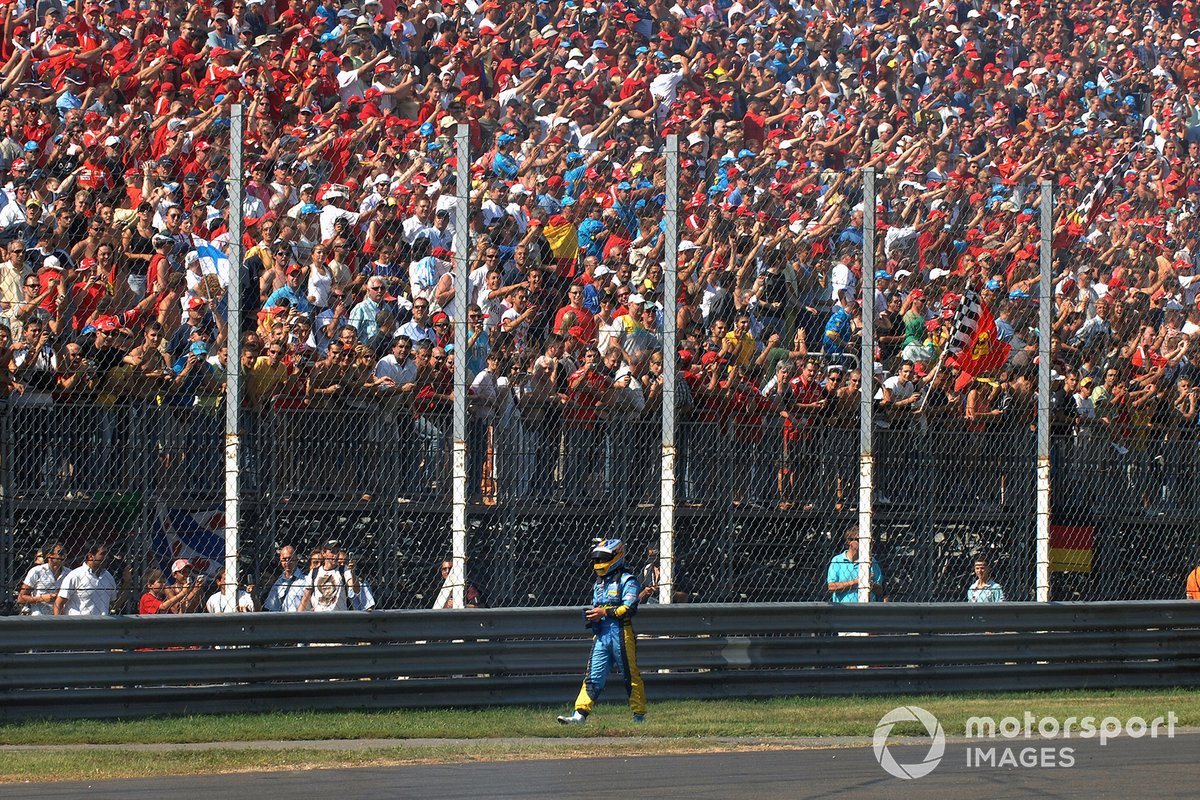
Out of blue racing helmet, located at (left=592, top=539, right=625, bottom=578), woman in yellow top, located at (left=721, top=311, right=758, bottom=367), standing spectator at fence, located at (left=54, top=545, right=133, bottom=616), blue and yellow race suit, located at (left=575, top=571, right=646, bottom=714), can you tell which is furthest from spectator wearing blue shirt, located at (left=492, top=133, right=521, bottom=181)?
standing spectator at fence, located at (left=54, top=545, right=133, bottom=616)

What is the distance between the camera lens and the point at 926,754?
34.4 feet

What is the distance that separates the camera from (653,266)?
41.8 feet

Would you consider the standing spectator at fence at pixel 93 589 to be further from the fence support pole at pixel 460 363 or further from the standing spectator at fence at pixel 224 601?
the fence support pole at pixel 460 363

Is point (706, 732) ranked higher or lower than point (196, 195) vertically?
lower

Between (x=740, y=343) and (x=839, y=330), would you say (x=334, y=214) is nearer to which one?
(x=740, y=343)

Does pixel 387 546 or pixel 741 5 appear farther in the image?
pixel 741 5

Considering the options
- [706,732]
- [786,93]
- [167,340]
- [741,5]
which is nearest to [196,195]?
[167,340]

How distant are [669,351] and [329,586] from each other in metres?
2.76

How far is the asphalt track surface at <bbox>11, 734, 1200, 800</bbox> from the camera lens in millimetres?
8680

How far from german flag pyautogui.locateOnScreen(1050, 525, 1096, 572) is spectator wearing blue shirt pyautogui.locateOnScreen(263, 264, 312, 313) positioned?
6015 millimetres

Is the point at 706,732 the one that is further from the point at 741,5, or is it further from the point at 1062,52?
the point at 1062,52

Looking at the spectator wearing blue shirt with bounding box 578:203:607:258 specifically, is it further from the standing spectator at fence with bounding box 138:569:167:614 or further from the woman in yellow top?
the standing spectator at fence with bounding box 138:569:167:614

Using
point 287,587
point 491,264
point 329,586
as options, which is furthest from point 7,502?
point 491,264

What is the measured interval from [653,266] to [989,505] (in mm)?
3251
